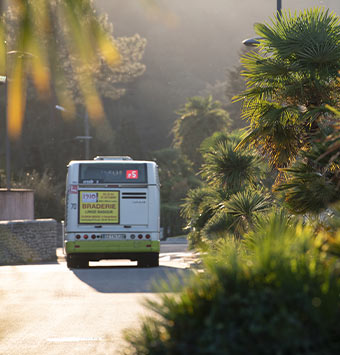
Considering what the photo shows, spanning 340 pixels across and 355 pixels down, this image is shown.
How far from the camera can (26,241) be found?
2953 cm

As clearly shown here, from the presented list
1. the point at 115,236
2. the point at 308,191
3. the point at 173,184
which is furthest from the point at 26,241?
the point at 173,184

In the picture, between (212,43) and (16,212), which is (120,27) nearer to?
(212,43)

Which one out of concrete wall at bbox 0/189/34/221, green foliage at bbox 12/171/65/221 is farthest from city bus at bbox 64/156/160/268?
green foliage at bbox 12/171/65/221

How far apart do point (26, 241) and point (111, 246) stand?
690 centimetres

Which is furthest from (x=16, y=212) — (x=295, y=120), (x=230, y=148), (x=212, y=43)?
(x=212, y=43)

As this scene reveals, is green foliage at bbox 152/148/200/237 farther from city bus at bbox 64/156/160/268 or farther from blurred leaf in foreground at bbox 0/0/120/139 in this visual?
city bus at bbox 64/156/160/268

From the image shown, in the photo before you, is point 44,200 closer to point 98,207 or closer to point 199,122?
point 199,122

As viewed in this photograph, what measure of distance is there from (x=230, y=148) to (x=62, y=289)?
7023 mm

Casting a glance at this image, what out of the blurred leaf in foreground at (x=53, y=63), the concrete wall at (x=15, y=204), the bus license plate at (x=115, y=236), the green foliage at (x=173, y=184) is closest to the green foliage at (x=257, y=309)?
the bus license plate at (x=115, y=236)

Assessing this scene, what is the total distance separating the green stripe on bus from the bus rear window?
1.84 metres

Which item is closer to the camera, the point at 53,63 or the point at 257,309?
the point at 257,309

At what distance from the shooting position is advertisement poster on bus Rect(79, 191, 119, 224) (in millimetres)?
23953

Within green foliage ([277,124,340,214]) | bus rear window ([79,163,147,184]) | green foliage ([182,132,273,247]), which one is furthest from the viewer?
bus rear window ([79,163,147,184])

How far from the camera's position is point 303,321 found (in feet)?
15.0
